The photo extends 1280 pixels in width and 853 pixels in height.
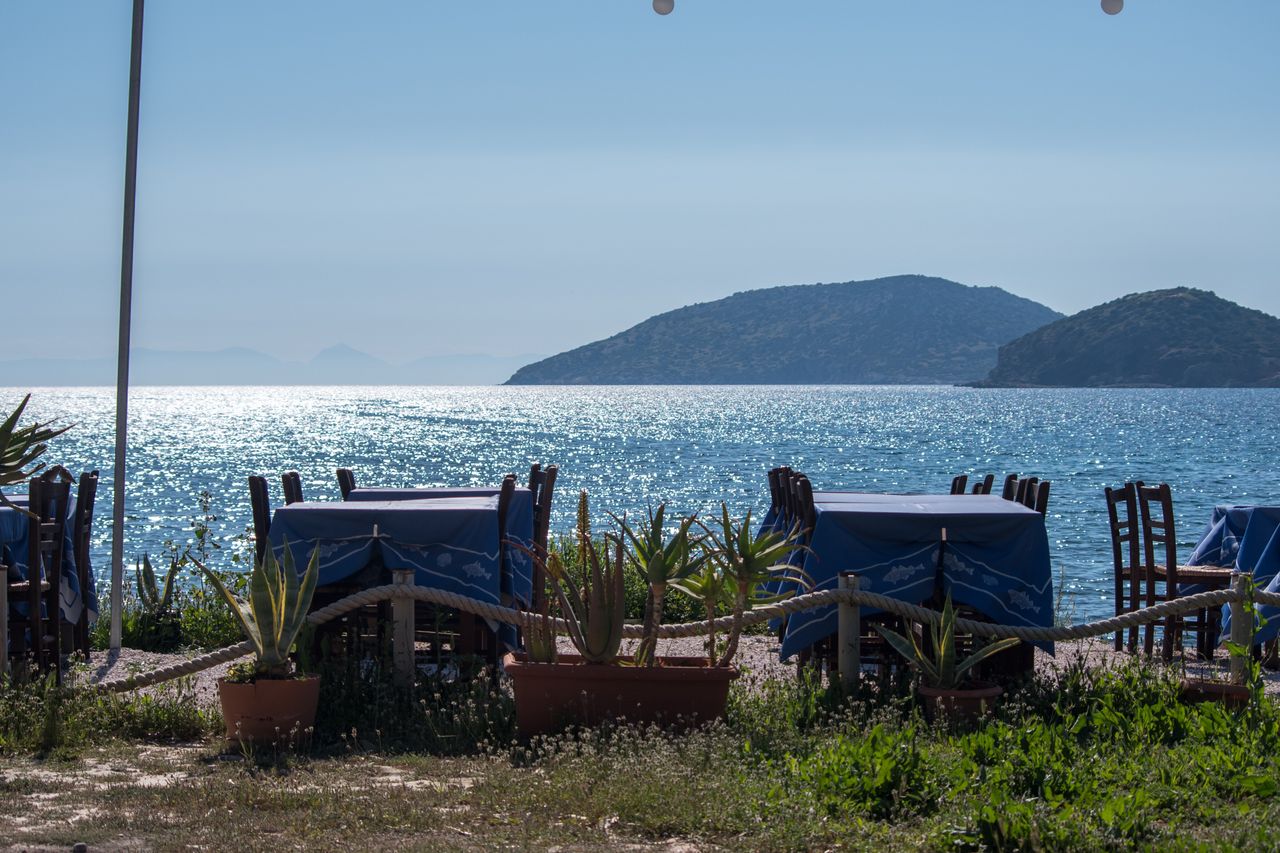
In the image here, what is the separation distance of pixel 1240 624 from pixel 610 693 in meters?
3.55

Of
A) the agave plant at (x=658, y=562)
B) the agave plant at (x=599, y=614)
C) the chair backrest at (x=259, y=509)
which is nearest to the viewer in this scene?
the agave plant at (x=599, y=614)

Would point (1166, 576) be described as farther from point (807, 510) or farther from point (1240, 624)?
point (807, 510)

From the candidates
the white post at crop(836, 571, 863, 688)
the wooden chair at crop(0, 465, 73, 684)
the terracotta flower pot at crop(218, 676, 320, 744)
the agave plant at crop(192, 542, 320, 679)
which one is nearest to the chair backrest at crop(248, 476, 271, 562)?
the wooden chair at crop(0, 465, 73, 684)

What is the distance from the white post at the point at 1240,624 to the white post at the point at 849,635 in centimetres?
201

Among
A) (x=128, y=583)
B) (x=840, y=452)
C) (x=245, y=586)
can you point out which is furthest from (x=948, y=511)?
(x=840, y=452)

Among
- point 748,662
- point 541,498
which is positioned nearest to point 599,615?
point 748,662

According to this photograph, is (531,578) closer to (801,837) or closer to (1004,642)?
(1004,642)

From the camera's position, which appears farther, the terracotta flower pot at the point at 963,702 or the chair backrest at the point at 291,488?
the chair backrest at the point at 291,488

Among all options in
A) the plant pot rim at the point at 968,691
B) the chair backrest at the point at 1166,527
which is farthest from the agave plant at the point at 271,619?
the chair backrest at the point at 1166,527

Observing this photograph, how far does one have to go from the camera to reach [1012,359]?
194 metres

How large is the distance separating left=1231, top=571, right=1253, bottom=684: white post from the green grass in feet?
2.20

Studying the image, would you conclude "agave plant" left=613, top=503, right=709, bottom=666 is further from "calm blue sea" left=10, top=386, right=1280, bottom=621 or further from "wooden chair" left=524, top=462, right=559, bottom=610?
"calm blue sea" left=10, top=386, right=1280, bottom=621

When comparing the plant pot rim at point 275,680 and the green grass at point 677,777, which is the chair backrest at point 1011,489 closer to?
the green grass at point 677,777

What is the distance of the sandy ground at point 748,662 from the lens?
9000mm
